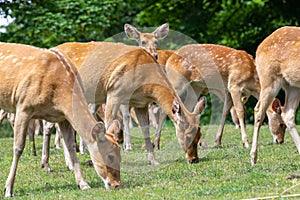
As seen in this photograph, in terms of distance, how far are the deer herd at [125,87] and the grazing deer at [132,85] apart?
0.01 metres

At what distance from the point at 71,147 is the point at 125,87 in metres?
1.82

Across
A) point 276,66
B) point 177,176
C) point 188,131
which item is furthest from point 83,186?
point 276,66

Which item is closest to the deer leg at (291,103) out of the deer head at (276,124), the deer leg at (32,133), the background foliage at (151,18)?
the deer head at (276,124)

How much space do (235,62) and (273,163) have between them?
3471 millimetres

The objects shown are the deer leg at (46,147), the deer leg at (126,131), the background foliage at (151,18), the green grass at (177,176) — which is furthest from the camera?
the background foliage at (151,18)

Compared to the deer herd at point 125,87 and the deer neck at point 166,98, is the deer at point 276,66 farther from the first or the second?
the deer neck at point 166,98

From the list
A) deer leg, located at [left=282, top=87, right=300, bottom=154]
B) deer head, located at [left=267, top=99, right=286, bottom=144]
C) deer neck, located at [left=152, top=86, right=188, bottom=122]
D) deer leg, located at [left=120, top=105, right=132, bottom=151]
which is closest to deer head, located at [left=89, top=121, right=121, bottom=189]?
deer neck, located at [left=152, top=86, right=188, bottom=122]

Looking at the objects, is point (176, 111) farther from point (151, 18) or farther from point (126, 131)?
point (151, 18)

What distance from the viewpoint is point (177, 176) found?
8945mm

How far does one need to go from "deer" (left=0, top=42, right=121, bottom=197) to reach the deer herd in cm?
1

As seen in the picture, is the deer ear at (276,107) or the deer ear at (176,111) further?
the deer ear at (276,107)

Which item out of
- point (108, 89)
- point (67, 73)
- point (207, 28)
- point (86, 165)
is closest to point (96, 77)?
point (108, 89)

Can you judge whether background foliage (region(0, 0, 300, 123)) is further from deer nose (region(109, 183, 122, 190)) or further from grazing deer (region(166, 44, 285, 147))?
deer nose (region(109, 183, 122, 190))

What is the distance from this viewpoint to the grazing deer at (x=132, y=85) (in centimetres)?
1017
